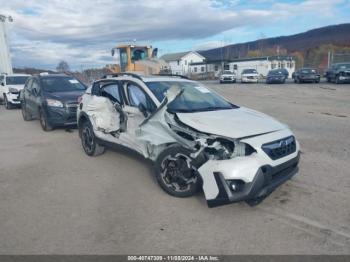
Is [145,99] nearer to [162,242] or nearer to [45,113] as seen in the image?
[162,242]

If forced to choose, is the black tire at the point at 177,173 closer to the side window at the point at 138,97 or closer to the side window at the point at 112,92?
the side window at the point at 138,97

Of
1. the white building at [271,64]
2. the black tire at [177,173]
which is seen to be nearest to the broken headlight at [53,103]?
the black tire at [177,173]

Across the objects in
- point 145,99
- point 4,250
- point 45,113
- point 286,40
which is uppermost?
point 286,40

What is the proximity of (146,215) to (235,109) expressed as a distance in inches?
87.0

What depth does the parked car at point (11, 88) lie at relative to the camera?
15.6 m

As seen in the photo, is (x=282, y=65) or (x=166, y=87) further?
(x=282, y=65)

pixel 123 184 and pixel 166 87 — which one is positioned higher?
pixel 166 87

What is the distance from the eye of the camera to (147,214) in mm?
3871

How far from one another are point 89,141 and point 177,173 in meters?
2.97

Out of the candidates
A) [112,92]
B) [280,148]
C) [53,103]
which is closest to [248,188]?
[280,148]

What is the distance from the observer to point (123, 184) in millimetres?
4891

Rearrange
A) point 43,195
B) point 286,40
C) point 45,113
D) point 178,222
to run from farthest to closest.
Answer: point 286,40 → point 45,113 → point 43,195 → point 178,222

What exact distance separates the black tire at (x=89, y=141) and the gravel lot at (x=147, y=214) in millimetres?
309

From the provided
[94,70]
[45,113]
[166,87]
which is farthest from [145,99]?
[94,70]
